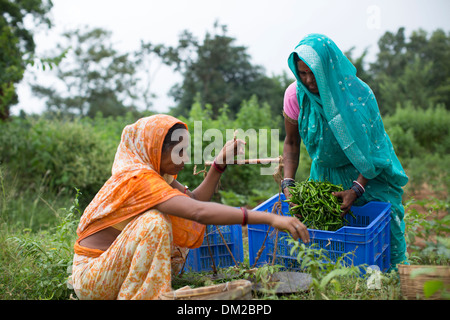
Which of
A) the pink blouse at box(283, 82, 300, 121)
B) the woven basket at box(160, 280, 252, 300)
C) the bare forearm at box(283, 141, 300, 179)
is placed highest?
the pink blouse at box(283, 82, 300, 121)

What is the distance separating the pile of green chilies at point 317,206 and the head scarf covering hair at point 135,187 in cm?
78

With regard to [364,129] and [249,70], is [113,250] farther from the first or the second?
[249,70]

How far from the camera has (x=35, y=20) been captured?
21.4ft

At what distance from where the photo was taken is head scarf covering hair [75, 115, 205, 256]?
226cm

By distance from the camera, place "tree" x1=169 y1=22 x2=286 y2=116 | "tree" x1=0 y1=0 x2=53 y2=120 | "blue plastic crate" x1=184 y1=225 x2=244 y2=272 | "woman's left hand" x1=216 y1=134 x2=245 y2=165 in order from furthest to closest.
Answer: "tree" x1=169 y1=22 x2=286 y2=116, "tree" x1=0 y1=0 x2=53 y2=120, "blue plastic crate" x1=184 y1=225 x2=244 y2=272, "woman's left hand" x1=216 y1=134 x2=245 y2=165

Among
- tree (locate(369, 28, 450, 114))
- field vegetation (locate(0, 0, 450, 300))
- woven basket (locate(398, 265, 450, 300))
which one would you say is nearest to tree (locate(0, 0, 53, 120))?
field vegetation (locate(0, 0, 450, 300))

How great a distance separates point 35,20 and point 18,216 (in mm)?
3550

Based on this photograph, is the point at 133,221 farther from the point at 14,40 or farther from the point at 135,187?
the point at 14,40

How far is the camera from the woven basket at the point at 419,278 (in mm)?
1778

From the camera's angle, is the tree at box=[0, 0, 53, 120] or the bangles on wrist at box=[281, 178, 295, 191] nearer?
the bangles on wrist at box=[281, 178, 295, 191]

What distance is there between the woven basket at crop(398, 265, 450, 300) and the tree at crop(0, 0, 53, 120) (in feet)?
17.9

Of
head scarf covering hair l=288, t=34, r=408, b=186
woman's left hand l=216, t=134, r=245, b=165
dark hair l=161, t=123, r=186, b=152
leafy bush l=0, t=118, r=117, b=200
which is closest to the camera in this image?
dark hair l=161, t=123, r=186, b=152

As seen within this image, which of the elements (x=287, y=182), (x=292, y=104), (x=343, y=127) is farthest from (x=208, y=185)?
(x=343, y=127)

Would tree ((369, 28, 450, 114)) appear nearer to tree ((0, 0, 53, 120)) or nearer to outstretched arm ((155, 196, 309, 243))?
tree ((0, 0, 53, 120))
